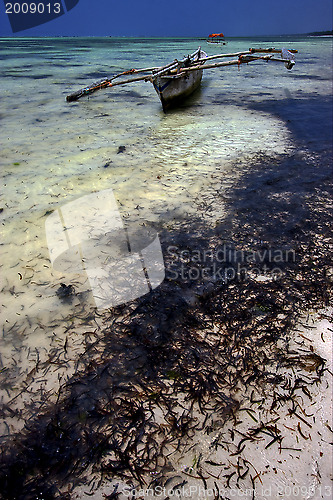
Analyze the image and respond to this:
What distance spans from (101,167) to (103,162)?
1.10 feet

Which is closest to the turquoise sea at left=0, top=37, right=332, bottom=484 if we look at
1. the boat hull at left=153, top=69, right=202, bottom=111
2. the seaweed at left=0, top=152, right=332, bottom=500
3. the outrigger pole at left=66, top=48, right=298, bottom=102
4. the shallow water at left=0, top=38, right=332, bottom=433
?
the shallow water at left=0, top=38, right=332, bottom=433

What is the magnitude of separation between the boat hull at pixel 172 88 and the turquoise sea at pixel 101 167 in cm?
51

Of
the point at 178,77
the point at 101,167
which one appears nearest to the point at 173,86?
the point at 178,77

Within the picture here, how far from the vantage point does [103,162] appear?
7.02 metres

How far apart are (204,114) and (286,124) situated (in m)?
3.24

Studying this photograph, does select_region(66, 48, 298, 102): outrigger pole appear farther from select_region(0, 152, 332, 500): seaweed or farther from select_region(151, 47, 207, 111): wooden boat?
select_region(0, 152, 332, 500): seaweed

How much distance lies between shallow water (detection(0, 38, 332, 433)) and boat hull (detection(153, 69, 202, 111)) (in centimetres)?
53

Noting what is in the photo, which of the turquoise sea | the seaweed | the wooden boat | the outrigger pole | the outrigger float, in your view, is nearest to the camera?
the seaweed

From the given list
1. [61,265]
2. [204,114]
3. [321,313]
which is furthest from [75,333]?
[204,114]

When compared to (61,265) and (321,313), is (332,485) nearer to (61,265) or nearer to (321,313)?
(321,313)

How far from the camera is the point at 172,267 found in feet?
12.6

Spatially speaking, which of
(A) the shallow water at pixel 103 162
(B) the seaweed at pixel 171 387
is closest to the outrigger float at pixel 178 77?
(A) the shallow water at pixel 103 162

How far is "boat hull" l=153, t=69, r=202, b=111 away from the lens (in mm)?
11328

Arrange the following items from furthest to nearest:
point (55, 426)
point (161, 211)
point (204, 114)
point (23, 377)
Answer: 1. point (204, 114)
2. point (161, 211)
3. point (23, 377)
4. point (55, 426)
